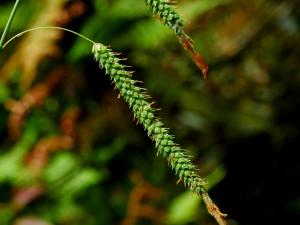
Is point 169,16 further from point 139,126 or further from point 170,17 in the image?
point 139,126

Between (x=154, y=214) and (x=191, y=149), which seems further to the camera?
(x=191, y=149)

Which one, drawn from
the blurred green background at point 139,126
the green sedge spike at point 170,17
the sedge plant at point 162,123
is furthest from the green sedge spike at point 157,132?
the blurred green background at point 139,126

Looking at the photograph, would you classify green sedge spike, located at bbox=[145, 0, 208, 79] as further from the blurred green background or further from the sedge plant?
the blurred green background

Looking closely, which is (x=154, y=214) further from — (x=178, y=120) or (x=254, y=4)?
(x=254, y=4)

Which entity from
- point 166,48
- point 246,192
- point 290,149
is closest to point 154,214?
point 246,192

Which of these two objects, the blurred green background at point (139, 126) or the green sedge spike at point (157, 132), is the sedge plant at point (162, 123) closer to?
the green sedge spike at point (157, 132)

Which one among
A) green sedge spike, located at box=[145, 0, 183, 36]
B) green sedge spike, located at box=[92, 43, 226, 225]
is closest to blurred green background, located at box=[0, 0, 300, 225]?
green sedge spike, located at box=[92, 43, 226, 225]
